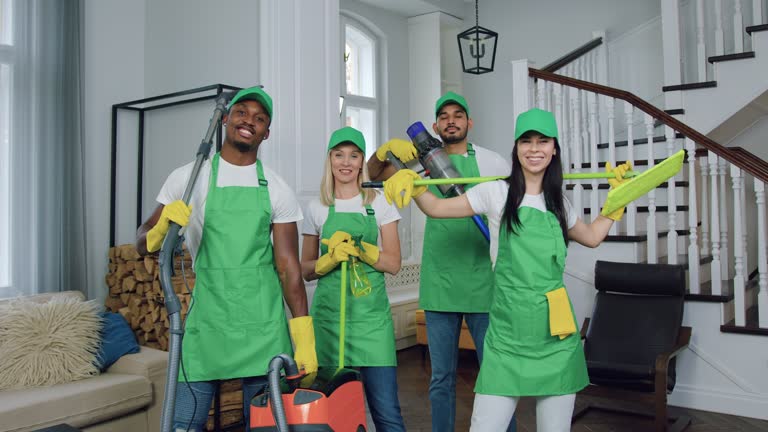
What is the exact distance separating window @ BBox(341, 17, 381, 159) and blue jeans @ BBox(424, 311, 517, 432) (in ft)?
13.2

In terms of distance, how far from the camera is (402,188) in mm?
1949

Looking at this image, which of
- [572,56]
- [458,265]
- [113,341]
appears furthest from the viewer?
[572,56]

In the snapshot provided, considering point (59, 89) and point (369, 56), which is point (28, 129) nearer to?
point (59, 89)

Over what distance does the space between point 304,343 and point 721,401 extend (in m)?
2.87

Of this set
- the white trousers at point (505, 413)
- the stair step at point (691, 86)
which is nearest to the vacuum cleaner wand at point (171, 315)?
the white trousers at point (505, 413)

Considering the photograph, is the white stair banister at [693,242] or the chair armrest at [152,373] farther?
the white stair banister at [693,242]

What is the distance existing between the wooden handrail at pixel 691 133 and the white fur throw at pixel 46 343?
9.90 feet

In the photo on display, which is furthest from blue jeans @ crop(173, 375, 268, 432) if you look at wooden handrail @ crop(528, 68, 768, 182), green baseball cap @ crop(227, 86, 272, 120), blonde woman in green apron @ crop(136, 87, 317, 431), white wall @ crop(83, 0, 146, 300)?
wooden handrail @ crop(528, 68, 768, 182)

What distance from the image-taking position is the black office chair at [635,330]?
132 inches

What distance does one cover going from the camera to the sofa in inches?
99.4

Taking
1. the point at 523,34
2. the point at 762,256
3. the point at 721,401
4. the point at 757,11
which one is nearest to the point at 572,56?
the point at 757,11

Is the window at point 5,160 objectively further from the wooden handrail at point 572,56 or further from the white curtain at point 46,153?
the wooden handrail at point 572,56

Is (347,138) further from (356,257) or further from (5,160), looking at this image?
(5,160)

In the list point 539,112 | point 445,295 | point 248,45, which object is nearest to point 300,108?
point 248,45
